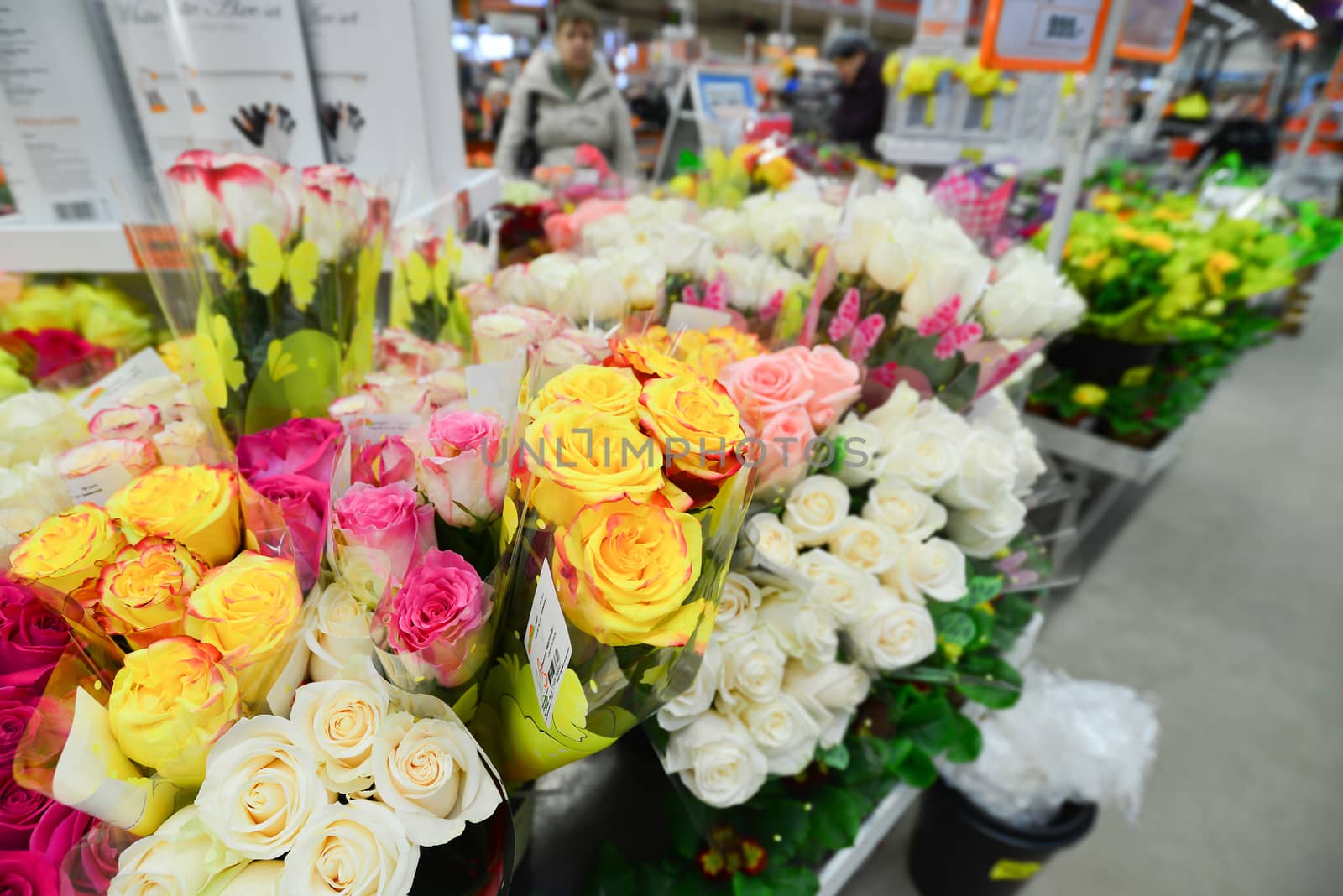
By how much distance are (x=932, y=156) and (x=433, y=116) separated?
272 cm

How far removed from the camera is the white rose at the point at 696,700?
1.97 ft

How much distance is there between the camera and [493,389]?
0.56 meters

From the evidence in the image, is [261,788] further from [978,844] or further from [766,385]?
[978,844]

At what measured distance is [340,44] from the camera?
1026 mm

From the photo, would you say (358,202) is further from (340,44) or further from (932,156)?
(932,156)

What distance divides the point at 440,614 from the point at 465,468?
108mm

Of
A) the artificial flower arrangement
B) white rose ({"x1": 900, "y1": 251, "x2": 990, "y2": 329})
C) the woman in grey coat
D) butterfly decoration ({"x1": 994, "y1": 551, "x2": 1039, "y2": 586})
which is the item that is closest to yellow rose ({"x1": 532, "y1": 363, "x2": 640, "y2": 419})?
the artificial flower arrangement

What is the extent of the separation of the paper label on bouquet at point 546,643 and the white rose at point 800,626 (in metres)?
0.28

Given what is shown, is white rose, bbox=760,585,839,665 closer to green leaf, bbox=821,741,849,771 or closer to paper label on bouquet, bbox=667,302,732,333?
green leaf, bbox=821,741,849,771

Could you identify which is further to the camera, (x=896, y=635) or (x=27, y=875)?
(x=896, y=635)

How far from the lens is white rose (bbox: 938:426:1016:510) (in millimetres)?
786

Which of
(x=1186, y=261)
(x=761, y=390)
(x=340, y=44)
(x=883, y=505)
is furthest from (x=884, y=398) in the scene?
(x=1186, y=261)

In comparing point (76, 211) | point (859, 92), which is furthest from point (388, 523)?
point (859, 92)

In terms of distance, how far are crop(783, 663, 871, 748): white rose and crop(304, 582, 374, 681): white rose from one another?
0.41m
